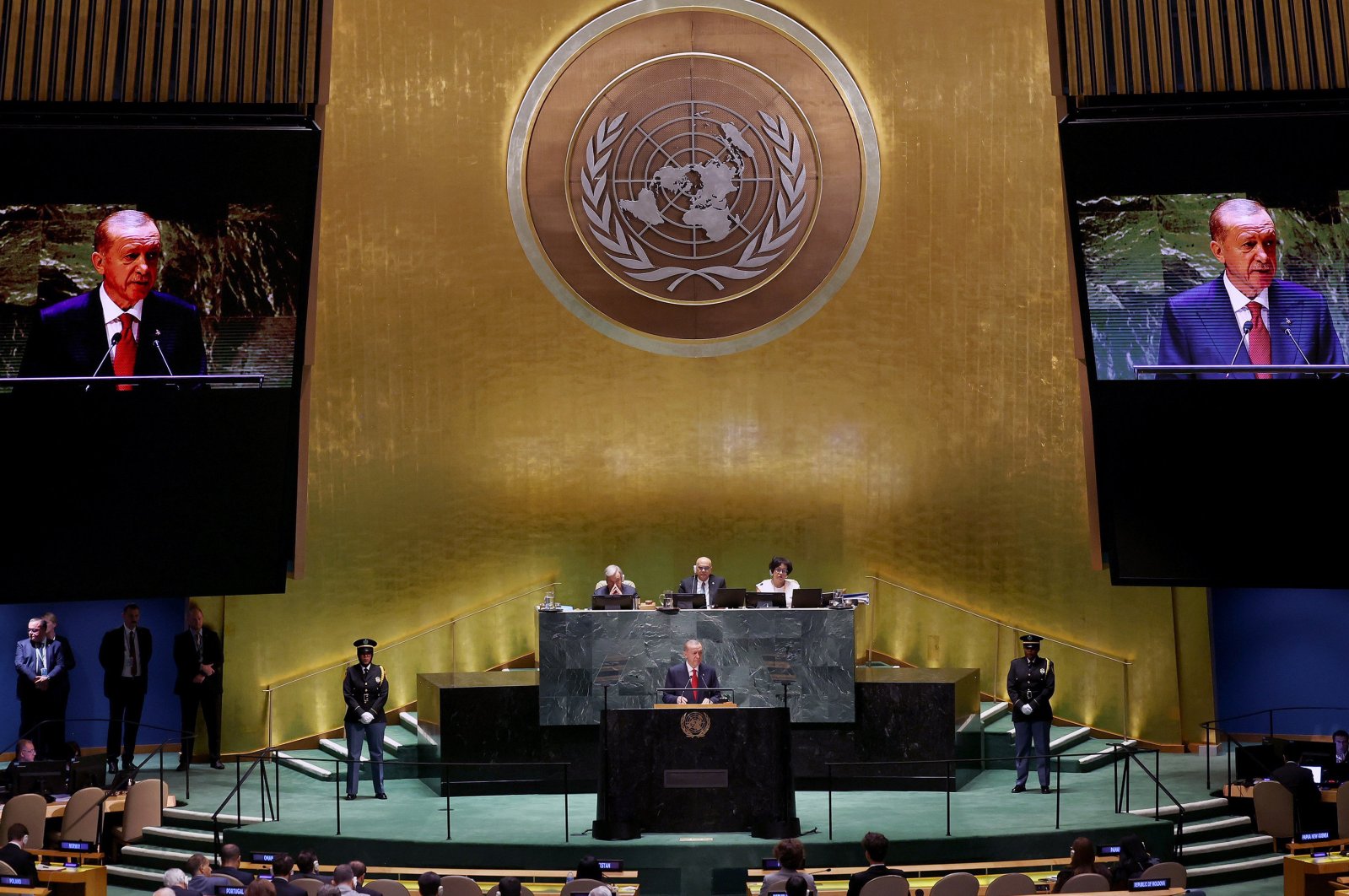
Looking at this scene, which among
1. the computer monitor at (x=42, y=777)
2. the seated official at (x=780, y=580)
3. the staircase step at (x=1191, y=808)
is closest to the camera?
the computer monitor at (x=42, y=777)

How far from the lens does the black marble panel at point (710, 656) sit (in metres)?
12.8

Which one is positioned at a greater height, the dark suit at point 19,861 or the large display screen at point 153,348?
the large display screen at point 153,348

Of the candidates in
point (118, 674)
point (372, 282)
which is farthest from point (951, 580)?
point (118, 674)

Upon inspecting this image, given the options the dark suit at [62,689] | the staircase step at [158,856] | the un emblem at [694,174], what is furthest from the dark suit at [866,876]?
the dark suit at [62,689]

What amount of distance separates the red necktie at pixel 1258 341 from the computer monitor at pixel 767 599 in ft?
12.9

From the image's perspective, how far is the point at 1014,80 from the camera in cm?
1472

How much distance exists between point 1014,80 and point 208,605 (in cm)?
839

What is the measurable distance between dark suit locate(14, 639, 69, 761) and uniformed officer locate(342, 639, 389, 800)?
2.49 metres

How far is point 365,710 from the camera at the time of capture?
12562 mm

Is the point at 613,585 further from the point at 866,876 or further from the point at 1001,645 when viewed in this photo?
the point at 866,876

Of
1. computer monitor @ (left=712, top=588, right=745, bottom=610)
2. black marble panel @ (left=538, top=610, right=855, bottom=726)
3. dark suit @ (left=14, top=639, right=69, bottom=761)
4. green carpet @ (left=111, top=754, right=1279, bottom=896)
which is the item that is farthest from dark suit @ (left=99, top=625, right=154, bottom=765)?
computer monitor @ (left=712, top=588, right=745, bottom=610)

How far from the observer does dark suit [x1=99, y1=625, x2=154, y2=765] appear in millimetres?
13195

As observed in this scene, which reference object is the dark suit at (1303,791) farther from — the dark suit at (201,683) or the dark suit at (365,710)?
the dark suit at (201,683)

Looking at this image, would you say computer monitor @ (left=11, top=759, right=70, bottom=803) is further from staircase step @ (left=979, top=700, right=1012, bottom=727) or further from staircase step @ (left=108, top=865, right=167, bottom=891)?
staircase step @ (left=979, top=700, right=1012, bottom=727)
